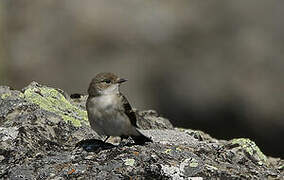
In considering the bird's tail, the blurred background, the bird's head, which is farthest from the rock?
the blurred background

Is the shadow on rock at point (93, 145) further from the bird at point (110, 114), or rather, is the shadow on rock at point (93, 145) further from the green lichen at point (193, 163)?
the green lichen at point (193, 163)

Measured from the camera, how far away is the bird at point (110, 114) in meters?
10.3

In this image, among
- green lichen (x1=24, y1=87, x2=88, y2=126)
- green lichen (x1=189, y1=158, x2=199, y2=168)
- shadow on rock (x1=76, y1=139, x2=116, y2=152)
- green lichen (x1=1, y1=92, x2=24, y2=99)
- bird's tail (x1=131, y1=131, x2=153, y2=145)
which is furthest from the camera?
green lichen (x1=1, y1=92, x2=24, y2=99)

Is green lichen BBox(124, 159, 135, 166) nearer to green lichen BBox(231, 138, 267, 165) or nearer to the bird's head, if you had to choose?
the bird's head

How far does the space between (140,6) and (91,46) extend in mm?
2920

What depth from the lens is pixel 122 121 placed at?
10406mm

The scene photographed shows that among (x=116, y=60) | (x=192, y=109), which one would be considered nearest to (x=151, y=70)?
(x=116, y=60)

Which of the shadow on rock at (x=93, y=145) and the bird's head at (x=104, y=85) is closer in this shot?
the shadow on rock at (x=93, y=145)

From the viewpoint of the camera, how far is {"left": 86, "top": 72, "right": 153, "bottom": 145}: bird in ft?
33.7

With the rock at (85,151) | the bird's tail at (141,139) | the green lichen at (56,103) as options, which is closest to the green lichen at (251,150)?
the rock at (85,151)

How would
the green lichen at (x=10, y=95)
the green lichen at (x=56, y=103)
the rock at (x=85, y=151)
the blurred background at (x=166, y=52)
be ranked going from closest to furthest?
the rock at (x=85, y=151), the green lichen at (x=56, y=103), the green lichen at (x=10, y=95), the blurred background at (x=166, y=52)

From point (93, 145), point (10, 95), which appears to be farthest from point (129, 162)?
point (10, 95)

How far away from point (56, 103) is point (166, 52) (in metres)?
16.8

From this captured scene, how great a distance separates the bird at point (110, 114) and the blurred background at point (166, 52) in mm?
11884
